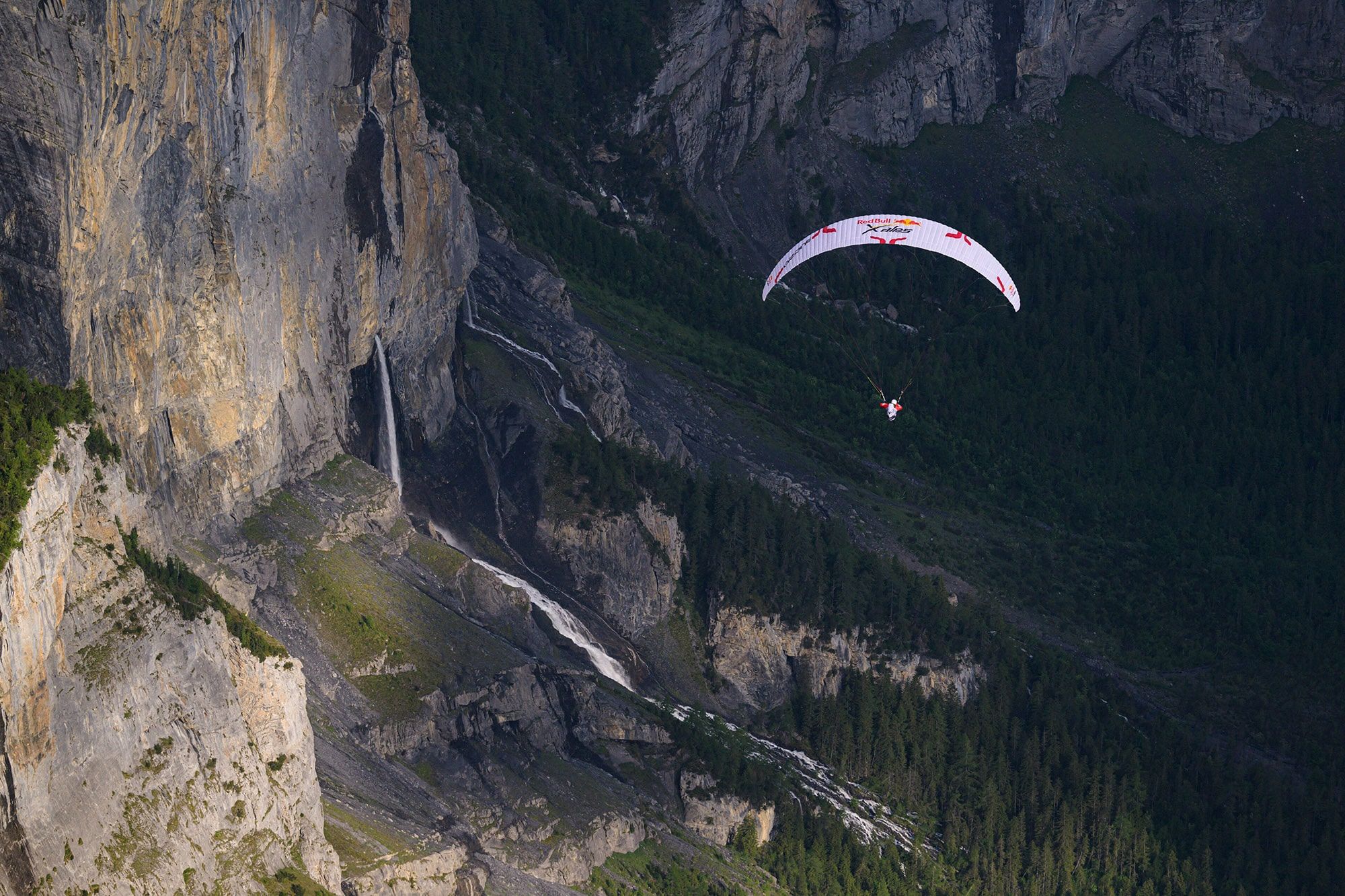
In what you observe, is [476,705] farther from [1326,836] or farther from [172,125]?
[1326,836]

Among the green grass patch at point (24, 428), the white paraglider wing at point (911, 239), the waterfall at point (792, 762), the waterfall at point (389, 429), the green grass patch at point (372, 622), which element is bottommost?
the waterfall at point (792, 762)

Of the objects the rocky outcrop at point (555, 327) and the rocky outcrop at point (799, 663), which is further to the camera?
the rocky outcrop at point (555, 327)

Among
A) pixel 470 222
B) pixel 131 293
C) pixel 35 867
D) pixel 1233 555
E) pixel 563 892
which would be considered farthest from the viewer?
pixel 1233 555

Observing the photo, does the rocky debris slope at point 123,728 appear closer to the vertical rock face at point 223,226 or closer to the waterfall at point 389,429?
the vertical rock face at point 223,226

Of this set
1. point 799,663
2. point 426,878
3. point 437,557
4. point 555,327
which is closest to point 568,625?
point 437,557

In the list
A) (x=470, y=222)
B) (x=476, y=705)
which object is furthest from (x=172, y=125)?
(x=470, y=222)

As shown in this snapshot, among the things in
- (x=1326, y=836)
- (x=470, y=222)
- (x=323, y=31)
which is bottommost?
(x=1326, y=836)

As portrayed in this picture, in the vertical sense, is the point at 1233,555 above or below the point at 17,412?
below

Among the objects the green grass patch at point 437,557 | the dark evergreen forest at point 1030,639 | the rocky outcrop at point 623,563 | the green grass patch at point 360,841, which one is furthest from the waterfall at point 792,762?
the green grass patch at point 360,841
